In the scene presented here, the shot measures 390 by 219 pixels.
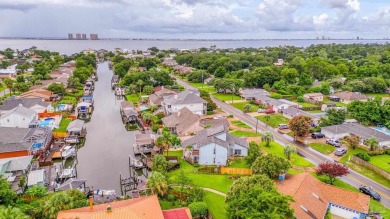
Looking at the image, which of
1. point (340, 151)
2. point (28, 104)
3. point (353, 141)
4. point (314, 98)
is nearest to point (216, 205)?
point (340, 151)

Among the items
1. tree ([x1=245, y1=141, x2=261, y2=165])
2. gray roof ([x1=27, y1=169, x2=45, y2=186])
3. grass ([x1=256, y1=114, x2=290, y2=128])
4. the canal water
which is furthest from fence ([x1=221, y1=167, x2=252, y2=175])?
grass ([x1=256, y1=114, x2=290, y2=128])

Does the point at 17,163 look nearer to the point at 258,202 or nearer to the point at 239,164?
the point at 239,164

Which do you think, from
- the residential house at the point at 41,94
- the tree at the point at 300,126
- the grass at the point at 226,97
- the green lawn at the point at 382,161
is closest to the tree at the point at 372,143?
the green lawn at the point at 382,161

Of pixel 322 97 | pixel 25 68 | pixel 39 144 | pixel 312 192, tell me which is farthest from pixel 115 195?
pixel 25 68

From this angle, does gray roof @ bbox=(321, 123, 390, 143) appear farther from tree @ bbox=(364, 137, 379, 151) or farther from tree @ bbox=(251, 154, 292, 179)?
tree @ bbox=(251, 154, 292, 179)

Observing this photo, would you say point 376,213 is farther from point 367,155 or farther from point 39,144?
point 39,144

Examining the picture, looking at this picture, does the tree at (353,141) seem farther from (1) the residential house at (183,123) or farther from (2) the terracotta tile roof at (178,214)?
(2) the terracotta tile roof at (178,214)
